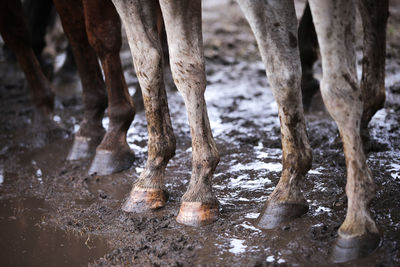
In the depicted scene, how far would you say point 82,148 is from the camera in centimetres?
406

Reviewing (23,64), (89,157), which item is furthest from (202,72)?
(23,64)

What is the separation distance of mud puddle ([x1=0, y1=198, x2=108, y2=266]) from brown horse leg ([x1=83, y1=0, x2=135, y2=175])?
0.61m

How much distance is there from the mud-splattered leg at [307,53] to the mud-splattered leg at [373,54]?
3.56 feet

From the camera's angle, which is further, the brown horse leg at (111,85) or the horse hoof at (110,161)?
the horse hoof at (110,161)

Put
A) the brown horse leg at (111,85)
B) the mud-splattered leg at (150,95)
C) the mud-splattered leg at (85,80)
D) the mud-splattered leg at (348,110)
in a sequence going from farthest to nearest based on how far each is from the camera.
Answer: the mud-splattered leg at (85,80), the brown horse leg at (111,85), the mud-splattered leg at (150,95), the mud-splattered leg at (348,110)

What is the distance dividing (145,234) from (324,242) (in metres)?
0.91

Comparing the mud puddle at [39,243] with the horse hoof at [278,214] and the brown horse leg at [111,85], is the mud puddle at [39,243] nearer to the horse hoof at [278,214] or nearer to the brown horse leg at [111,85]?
the brown horse leg at [111,85]

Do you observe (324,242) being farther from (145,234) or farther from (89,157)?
(89,157)

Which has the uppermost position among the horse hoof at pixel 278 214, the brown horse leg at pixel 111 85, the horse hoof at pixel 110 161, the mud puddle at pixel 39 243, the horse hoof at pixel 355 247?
the brown horse leg at pixel 111 85

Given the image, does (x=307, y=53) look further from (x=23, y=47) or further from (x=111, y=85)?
(x=23, y=47)

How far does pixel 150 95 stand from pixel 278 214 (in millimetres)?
1028

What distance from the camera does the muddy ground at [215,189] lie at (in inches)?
91.7

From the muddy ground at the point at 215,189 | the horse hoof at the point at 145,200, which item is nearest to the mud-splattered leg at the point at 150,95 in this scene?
the horse hoof at the point at 145,200

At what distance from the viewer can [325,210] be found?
255 centimetres
